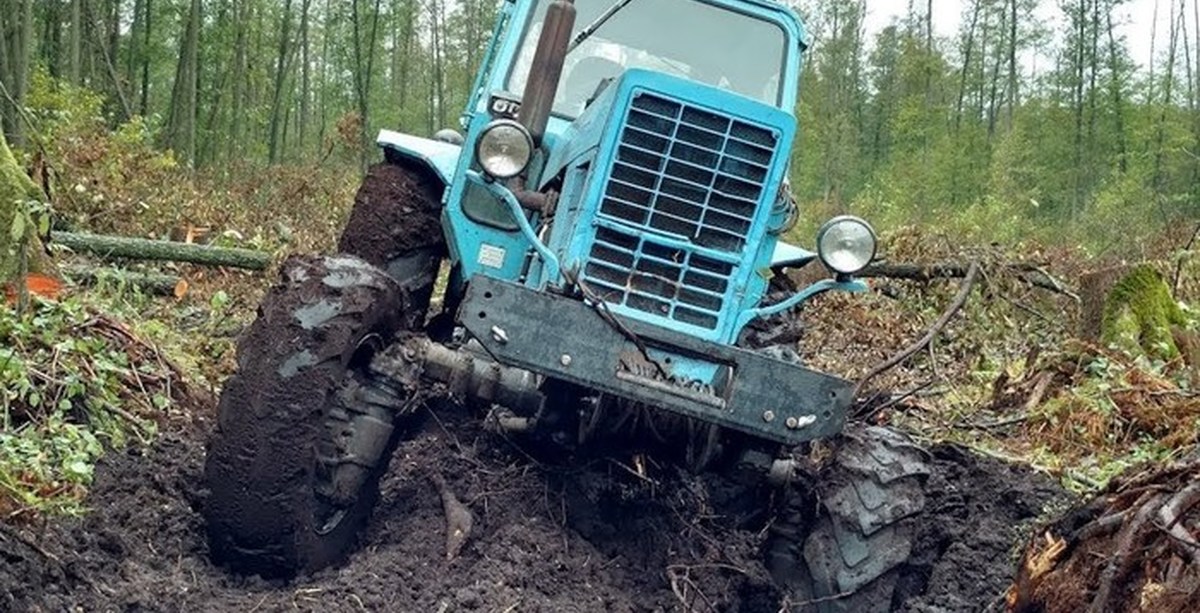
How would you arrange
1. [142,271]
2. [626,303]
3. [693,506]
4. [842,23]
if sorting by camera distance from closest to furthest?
[626,303], [693,506], [142,271], [842,23]

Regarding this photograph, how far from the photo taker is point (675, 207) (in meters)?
4.88

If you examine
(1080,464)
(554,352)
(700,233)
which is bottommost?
(1080,464)

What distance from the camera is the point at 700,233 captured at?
4.90 meters

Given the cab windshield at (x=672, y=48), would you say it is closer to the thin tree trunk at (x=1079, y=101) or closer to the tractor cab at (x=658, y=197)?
the tractor cab at (x=658, y=197)

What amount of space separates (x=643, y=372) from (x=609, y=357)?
0.15 metres

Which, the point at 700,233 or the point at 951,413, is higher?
the point at 700,233

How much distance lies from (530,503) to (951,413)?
152 inches

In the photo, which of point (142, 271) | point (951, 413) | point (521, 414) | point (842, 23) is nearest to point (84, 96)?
point (142, 271)

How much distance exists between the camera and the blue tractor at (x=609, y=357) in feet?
14.9

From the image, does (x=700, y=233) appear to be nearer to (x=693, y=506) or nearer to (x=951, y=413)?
(x=693, y=506)

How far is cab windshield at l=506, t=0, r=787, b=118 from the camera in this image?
21.6 feet

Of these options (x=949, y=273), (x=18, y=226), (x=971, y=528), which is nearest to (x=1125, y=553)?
(x=971, y=528)

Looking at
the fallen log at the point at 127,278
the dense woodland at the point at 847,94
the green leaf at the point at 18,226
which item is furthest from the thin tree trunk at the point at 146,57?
the green leaf at the point at 18,226

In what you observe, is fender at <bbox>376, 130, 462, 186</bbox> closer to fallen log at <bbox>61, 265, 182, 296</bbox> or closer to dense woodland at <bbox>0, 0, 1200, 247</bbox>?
fallen log at <bbox>61, 265, 182, 296</bbox>
